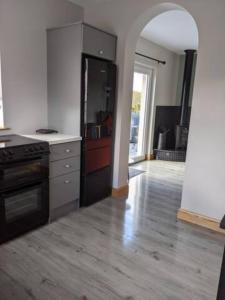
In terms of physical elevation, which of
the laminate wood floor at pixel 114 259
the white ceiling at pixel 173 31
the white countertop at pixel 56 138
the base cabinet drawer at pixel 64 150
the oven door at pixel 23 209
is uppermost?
the white ceiling at pixel 173 31

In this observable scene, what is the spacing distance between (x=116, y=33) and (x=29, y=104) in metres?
1.42

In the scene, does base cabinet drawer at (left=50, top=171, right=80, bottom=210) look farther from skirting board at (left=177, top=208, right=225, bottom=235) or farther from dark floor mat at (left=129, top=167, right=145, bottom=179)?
dark floor mat at (left=129, top=167, right=145, bottom=179)

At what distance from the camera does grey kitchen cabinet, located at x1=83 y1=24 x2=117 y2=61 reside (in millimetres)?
2592

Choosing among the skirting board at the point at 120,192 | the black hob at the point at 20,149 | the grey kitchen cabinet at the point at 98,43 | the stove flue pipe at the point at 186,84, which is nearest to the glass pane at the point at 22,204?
the black hob at the point at 20,149

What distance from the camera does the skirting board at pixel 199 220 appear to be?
8.46 ft

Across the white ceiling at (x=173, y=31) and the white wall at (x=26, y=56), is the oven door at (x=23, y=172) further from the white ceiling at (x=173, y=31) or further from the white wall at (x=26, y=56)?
the white ceiling at (x=173, y=31)

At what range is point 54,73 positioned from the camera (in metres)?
2.88

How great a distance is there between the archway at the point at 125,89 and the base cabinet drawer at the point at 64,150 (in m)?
0.72

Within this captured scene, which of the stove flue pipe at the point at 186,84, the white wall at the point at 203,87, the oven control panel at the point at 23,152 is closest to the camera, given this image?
the oven control panel at the point at 23,152

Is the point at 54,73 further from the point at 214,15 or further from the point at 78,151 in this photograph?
the point at 214,15

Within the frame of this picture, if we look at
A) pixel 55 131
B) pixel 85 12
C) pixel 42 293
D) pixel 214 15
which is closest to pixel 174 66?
pixel 85 12

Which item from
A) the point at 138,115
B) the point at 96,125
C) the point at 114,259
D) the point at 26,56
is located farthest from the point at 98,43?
the point at 138,115

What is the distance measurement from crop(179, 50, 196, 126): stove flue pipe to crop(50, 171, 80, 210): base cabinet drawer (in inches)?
144

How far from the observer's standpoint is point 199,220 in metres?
2.68
